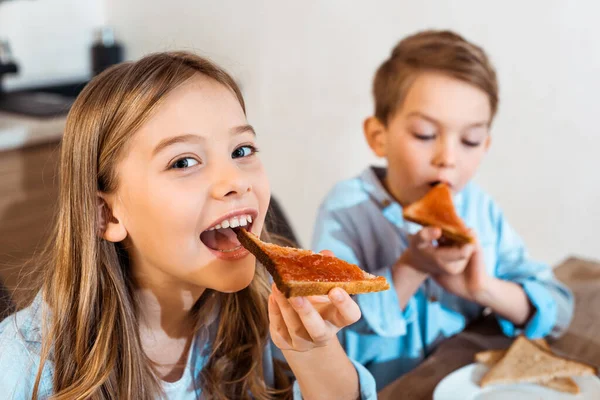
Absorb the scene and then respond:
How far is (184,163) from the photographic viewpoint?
3.41 feet

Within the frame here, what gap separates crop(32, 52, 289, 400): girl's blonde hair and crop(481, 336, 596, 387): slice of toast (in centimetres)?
71

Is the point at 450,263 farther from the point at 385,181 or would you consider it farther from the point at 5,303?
the point at 5,303

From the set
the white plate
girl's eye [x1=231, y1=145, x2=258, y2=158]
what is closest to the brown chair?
girl's eye [x1=231, y1=145, x2=258, y2=158]

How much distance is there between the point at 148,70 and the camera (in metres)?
1.09

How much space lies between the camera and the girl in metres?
1.03

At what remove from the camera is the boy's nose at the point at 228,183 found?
3.34ft

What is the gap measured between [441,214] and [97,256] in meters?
0.83

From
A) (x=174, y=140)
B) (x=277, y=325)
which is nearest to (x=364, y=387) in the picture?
(x=277, y=325)

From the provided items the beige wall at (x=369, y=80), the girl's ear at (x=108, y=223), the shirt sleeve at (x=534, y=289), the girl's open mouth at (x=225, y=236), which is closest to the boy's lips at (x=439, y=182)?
the shirt sleeve at (x=534, y=289)

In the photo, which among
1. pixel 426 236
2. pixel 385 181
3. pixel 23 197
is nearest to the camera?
pixel 426 236

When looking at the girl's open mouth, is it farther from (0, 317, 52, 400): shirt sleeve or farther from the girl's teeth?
(0, 317, 52, 400): shirt sleeve

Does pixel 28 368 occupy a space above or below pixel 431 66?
below

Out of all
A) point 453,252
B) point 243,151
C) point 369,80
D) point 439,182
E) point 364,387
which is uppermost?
point 243,151

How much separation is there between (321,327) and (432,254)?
630 mm
